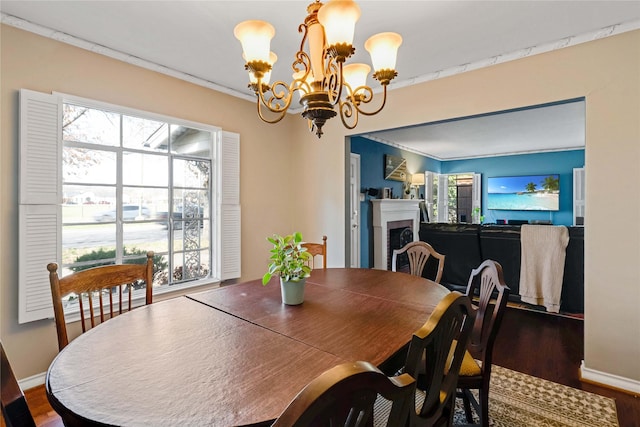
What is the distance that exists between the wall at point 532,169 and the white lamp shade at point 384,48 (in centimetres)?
732

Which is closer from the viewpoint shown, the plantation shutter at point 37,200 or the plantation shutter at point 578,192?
the plantation shutter at point 37,200

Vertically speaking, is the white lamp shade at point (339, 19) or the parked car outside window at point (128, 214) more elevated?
the white lamp shade at point (339, 19)

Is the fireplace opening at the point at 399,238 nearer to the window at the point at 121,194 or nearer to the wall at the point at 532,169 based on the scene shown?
the window at the point at 121,194

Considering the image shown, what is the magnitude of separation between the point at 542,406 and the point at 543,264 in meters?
1.92

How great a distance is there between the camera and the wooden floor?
195 cm

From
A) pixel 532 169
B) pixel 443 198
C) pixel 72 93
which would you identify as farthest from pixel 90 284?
pixel 532 169

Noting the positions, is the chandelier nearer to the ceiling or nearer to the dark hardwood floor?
the ceiling

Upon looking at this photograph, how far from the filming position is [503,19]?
2.07 metres

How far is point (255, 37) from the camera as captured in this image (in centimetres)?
145

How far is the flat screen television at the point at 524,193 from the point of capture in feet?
23.3

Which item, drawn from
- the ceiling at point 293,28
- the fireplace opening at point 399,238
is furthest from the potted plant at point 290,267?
the fireplace opening at point 399,238

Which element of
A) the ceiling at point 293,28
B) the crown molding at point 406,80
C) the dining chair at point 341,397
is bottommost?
the dining chair at point 341,397

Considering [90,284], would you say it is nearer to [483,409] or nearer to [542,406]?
[483,409]

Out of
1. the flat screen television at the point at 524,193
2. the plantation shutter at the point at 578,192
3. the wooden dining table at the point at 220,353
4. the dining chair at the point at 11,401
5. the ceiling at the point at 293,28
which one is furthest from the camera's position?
the flat screen television at the point at 524,193
